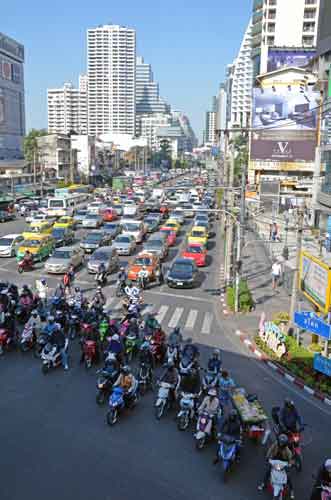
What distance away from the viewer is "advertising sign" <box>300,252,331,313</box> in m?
15.6

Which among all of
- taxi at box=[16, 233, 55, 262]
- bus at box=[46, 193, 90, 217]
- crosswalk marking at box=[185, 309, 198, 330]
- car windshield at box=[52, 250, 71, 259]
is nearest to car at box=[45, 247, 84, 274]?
car windshield at box=[52, 250, 71, 259]

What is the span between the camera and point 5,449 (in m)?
10.2

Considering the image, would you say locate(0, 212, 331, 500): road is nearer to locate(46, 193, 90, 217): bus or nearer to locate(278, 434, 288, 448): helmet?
locate(278, 434, 288, 448): helmet

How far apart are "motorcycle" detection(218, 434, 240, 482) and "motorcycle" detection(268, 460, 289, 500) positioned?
0.86 m

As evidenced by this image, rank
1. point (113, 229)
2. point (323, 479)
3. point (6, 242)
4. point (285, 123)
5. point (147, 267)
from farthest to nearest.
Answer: point (285, 123) < point (113, 229) < point (6, 242) < point (147, 267) < point (323, 479)

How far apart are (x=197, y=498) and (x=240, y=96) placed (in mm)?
175306

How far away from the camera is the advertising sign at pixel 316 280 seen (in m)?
15.6

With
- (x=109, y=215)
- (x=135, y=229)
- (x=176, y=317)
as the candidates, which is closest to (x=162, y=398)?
(x=176, y=317)

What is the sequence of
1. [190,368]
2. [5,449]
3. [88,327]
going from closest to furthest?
[5,449] < [190,368] < [88,327]

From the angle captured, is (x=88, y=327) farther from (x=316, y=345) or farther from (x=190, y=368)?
(x=316, y=345)

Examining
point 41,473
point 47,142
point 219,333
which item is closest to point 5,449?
point 41,473

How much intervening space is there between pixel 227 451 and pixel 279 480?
112 cm

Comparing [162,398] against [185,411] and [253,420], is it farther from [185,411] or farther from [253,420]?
[253,420]

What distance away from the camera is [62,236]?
35969mm
